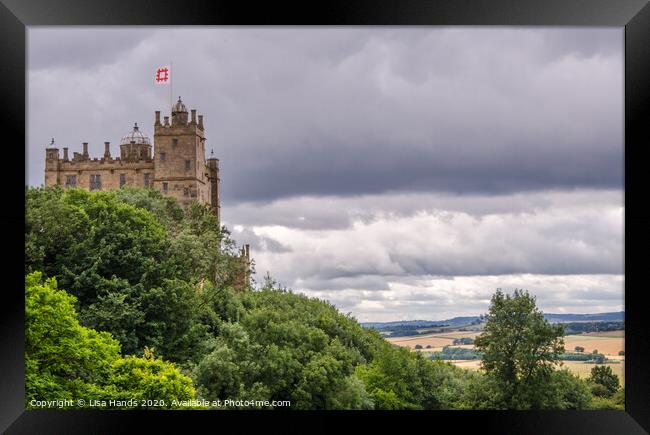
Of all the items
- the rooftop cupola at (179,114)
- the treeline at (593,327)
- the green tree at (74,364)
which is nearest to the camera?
the green tree at (74,364)

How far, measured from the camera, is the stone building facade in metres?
35.0

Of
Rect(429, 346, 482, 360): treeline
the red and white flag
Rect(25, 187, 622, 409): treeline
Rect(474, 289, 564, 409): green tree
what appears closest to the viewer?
Rect(25, 187, 622, 409): treeline

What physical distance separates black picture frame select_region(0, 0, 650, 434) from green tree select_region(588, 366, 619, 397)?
22061 millimetres

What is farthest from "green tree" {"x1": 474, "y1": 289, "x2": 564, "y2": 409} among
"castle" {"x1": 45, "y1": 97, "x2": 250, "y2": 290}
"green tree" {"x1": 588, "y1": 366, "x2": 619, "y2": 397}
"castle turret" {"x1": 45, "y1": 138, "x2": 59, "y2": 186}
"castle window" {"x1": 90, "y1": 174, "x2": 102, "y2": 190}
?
"castle turret" {"x1": 45, "y1": 138, "x2": 59, "y2": 186}

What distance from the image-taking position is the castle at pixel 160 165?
35.0m

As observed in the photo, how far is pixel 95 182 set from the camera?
36.2m

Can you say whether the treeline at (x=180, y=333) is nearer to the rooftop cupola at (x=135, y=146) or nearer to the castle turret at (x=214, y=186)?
Result: the castle turret at (x=214, y=186)

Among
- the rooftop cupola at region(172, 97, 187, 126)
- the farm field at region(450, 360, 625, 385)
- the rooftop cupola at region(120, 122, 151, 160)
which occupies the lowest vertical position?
the farm field at region(450, 360, 625, 385)

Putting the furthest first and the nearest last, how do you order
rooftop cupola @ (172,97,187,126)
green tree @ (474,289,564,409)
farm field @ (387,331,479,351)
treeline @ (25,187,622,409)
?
rooftop cupola @ (172,97,187,126) → farm field @ (387,331,479,351) → green tree @ (474,289,564,409) → treeline @ (25,187,622,409)

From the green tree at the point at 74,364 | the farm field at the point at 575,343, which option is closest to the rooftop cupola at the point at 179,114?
the farm field at the point at 575,343

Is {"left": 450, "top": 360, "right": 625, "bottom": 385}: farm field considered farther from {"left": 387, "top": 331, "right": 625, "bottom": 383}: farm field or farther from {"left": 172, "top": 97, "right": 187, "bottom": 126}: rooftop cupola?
{"left": 172, "top": 97, "right": 187, "bottom": 126}: rooftop cupola

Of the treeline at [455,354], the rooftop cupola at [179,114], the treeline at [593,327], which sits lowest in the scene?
the treeline at [455,354]

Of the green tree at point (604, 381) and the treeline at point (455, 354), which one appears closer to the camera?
the green tree at point (604, 381)

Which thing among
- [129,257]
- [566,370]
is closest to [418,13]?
[129,257]
